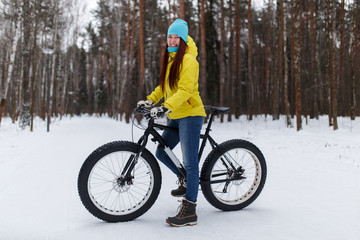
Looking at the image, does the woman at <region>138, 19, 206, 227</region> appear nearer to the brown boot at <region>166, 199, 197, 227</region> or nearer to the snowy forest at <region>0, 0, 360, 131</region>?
the brown boot at <region>166, 199, 197, 227</region>

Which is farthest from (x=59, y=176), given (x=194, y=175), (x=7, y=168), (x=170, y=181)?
(x=194, y=175)

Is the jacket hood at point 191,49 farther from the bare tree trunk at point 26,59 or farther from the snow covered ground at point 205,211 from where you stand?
the bare tree trunk at point 26,59

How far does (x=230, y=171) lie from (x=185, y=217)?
85 cm

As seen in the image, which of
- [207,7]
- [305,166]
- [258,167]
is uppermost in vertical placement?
[207,7]

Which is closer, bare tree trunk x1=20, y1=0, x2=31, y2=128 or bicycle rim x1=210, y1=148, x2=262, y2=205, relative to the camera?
bicycle rim x1=210, y1=148, x2=262, y2=205

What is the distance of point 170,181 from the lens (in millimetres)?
4738

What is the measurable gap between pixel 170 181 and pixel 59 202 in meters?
1.84

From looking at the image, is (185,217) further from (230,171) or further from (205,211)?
(230,171)

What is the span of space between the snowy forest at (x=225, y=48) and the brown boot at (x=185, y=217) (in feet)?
36.1

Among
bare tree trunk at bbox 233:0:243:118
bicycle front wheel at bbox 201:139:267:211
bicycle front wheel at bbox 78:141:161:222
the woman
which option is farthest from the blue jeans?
bare tree trunk at bbox 233:0:243:118

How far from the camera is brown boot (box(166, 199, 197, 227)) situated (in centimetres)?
274

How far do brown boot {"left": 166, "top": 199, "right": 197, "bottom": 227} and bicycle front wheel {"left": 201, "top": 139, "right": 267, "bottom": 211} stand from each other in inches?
12.9

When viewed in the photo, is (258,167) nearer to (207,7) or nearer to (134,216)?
(134,216)

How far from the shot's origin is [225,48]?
2830cm
